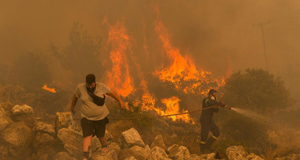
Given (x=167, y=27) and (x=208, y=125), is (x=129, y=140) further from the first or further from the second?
(x=167, y=27)

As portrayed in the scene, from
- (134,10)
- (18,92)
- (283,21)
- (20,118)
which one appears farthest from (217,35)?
(20,118)

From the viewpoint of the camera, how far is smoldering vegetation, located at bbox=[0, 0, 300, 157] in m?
13.2

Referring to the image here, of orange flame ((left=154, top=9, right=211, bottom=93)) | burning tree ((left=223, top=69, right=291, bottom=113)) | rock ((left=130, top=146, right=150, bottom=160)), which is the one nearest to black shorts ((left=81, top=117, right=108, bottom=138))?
rock ((left=130, top=146, right=150, bottom=160))

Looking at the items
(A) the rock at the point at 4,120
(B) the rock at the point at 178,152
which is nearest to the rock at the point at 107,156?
(B) the rock at the point at 178,152

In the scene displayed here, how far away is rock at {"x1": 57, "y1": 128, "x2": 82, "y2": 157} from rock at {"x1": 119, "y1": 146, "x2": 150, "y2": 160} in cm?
115

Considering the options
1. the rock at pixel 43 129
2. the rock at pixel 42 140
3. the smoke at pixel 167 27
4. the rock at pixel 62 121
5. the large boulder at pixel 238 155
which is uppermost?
the smoke at pixel 167 27

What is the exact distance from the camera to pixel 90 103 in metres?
4.52

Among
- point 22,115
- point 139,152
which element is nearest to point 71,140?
point 22,115

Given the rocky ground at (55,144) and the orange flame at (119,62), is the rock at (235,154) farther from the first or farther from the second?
the orange flame at (119,62)

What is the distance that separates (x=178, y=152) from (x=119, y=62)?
22667mm

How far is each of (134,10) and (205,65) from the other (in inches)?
627

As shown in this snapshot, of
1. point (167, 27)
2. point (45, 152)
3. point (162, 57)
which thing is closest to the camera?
point (45, 152)

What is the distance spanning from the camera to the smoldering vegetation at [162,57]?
521 inches

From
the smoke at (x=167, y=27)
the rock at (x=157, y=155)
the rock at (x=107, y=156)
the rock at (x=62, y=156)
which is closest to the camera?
the rock at (x=107, y=156)
